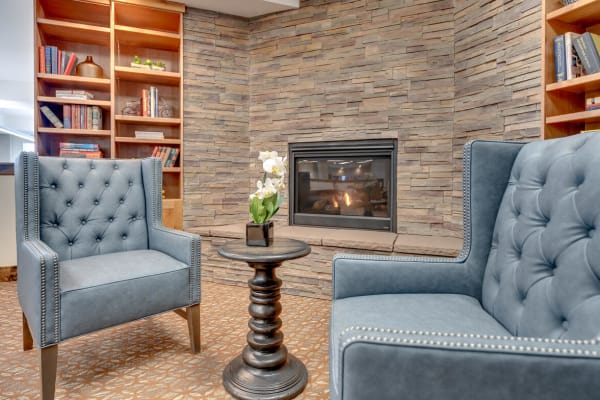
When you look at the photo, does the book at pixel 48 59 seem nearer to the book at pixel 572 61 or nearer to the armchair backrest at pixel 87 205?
the armchair backrest at pixel 87 205

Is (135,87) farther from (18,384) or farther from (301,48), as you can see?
(18,384)

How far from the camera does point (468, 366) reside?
0.61 metres

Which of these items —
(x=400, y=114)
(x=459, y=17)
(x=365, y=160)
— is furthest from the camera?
(x=365, y=160)

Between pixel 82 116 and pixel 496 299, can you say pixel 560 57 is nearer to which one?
pixel 496 299

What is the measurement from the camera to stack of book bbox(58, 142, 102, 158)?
3047mm

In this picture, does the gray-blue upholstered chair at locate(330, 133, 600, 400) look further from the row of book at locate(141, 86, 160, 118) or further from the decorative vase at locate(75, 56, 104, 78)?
the decorative vase at locate(75, 56, 104, 78)

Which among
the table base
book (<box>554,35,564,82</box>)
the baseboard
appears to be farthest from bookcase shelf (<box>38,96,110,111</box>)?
book (<box>554,35,564,82</box>)

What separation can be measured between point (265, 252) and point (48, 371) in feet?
2.97

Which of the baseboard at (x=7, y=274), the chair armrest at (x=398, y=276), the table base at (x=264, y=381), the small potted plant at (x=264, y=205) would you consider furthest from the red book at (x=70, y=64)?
the chair armrest at (x=398, y=276)

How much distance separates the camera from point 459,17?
2.60 metres

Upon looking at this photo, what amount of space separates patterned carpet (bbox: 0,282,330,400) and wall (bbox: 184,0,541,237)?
127cm

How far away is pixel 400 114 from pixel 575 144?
1.90m

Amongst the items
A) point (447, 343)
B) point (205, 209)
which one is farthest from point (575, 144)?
point (205, 209)

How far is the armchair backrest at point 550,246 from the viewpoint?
0.83 meters
